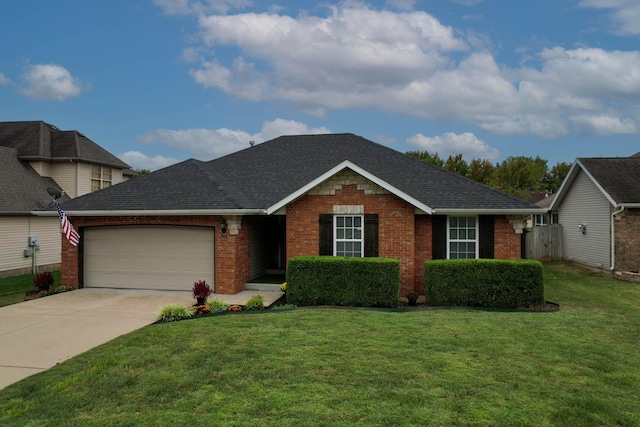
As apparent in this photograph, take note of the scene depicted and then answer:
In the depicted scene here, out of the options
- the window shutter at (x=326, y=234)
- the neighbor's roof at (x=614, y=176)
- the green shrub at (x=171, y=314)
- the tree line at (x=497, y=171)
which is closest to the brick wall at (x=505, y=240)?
the window shutter at (x=326, y=234)

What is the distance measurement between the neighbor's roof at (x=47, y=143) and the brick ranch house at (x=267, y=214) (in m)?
9.36

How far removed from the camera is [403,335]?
770 cm

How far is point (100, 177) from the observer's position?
23.4 m

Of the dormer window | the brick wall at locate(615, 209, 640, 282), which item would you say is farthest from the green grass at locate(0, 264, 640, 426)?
the dormer window

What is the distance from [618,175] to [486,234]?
1066cm

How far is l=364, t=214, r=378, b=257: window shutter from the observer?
12.4 metres

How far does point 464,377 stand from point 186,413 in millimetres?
3650

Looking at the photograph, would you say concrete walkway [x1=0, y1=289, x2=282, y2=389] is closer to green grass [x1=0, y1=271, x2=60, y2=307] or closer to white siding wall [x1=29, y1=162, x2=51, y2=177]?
green grass [x1=0, y1=271, x2=60, y2=307]

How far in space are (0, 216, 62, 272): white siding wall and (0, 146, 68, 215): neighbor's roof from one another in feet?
1.61

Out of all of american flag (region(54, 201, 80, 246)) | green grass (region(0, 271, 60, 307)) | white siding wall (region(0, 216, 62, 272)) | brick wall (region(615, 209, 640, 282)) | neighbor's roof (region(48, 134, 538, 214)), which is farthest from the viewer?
brick wall (region(615, 209, 640, 282))

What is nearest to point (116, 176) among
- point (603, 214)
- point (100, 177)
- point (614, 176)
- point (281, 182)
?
point (100, 177)

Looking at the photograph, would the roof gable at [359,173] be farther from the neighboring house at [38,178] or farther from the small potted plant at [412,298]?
the neighboring house at [38,178]

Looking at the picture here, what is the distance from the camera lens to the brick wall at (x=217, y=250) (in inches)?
498

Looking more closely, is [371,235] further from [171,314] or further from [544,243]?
[544,243]
